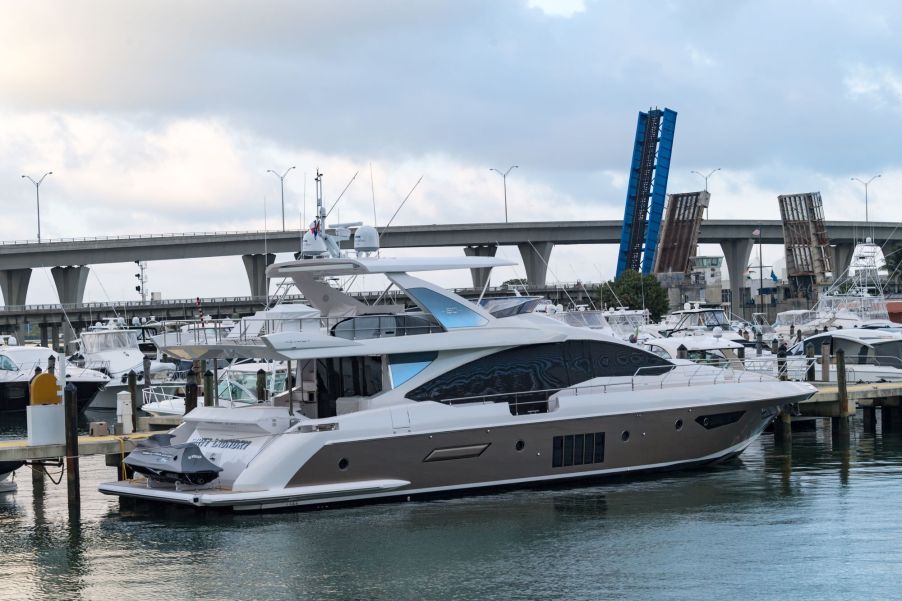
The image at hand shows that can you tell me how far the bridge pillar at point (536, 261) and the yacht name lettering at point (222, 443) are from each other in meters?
67.8

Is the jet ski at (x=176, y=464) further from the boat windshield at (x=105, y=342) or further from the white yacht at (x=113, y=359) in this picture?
the boat windshield at (x=105, y=342)

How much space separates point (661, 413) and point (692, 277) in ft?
189

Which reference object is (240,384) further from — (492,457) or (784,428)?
(784,428)

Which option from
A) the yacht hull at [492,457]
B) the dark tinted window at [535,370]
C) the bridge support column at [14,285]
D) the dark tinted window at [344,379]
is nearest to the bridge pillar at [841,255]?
the bridge support column at [14,285]

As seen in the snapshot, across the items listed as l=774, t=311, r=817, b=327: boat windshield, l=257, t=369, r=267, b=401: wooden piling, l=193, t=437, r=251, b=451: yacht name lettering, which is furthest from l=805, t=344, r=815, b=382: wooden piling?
l=774, t=311, r=817, b=327: boat windshield

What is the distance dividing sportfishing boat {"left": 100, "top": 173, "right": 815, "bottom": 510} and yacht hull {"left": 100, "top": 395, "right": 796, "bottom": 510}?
0.08 ft

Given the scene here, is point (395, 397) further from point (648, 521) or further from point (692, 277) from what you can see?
point (692, 277)

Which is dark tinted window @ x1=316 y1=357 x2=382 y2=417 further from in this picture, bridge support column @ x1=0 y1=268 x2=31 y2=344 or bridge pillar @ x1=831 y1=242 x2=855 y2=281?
bridge pillar @ x1=831 y1=242 x2=855 y2=281

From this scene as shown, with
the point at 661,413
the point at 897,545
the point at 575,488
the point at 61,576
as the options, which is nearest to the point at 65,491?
the point at 61,576

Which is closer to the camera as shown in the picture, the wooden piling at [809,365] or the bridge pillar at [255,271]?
the wooden piling at [809,365]

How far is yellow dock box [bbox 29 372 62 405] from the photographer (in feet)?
73.1

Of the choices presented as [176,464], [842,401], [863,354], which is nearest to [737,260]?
[863,354]

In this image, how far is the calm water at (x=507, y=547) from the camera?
1609cm

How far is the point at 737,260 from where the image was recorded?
313 ft
